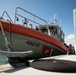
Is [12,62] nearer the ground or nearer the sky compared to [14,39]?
nearer the ground

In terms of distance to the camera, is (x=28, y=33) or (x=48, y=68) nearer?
(x=48, y=68)

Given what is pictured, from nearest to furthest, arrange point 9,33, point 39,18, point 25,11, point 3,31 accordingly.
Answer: point 3,31
point 9,33
point 25,11
point 39,18

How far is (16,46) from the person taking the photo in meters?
4.89

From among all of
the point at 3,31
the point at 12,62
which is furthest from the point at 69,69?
the point at 3,31

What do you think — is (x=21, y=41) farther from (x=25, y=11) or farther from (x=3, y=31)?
(x=25, y=11)

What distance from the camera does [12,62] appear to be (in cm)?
442

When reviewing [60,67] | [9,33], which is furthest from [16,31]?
[60,67]

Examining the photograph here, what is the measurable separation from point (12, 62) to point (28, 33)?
48.9 inches

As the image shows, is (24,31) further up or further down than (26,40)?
further up

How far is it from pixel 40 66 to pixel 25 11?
2.94 meters

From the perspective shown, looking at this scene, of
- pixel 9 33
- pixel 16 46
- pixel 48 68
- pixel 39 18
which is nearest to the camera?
pixel 48 68

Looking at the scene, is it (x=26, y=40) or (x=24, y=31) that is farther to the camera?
A: (x=26, y=40)

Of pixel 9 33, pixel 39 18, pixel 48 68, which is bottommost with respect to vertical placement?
pixel 48 68

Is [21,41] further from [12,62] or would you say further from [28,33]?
[12,62]
